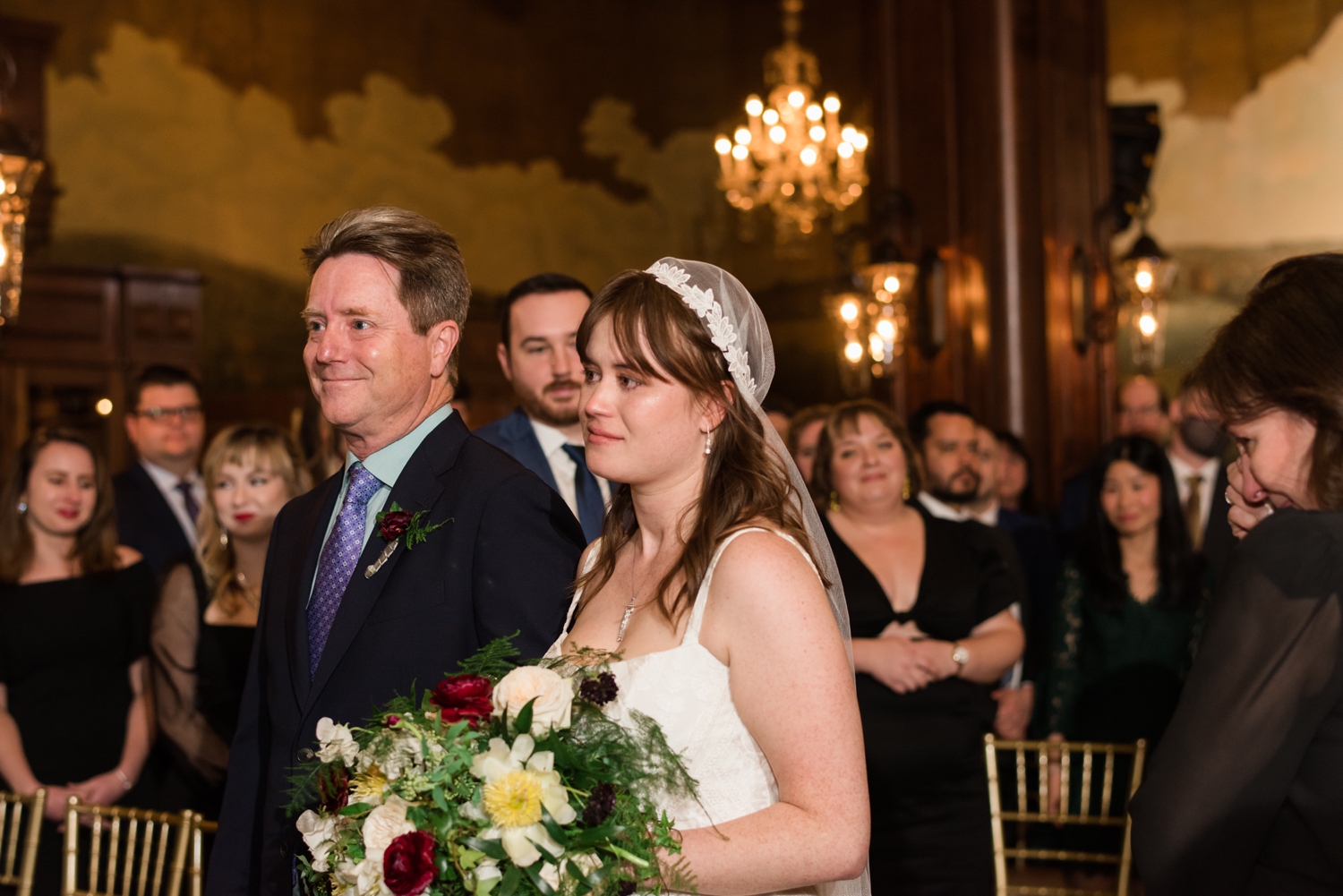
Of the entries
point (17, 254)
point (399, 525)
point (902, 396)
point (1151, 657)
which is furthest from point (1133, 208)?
point (399, 525)

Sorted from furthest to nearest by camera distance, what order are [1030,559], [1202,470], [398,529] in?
[1202,470], [1030,559], [398,529]

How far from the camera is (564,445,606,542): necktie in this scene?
3703mm

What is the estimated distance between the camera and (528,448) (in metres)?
3.79

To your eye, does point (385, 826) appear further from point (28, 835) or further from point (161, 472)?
point (161, 472)

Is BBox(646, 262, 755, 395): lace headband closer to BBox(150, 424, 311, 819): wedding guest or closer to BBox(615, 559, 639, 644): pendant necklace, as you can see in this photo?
BBox(615, 559, 639, 644): pendant necklace

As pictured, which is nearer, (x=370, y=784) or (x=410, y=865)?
(x=410, y=865)

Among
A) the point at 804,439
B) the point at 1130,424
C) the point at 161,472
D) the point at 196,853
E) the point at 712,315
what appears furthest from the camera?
the point at 1130,424

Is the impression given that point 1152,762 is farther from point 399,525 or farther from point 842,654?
point 399,525

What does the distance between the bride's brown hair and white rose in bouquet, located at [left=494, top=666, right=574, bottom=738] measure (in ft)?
1.16

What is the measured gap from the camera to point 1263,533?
193 cm

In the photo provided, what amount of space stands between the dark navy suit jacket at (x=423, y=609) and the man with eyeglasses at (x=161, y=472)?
11.6ft

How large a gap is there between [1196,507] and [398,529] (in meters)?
5.21

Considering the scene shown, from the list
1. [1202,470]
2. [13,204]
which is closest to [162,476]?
[13,204]

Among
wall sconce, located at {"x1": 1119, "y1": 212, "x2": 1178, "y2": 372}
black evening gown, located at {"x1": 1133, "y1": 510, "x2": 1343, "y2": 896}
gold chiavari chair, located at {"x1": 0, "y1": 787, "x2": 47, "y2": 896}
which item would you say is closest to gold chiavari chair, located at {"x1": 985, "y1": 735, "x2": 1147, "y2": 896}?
black evening gown, located at {"x1": 1133, "y1": 510, "x2": 1343, "y2": 896}
